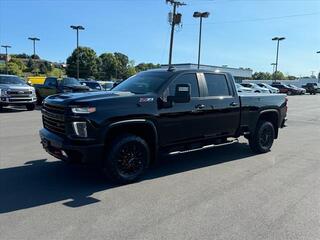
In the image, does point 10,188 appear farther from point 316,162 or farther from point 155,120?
point 316,162

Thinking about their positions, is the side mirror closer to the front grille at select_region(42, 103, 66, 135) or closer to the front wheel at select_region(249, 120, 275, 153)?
the front grille at select_region(42, 103, 66, 135)

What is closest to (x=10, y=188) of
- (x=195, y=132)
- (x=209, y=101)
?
(x=195, y=132)

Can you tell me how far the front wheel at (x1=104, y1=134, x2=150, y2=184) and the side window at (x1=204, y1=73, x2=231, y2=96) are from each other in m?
2.02

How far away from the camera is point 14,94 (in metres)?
18.4

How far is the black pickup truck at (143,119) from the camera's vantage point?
572 cm

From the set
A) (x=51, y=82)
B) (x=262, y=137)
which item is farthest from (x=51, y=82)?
(x=262, y=137)

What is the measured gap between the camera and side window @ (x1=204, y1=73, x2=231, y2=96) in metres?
7.56

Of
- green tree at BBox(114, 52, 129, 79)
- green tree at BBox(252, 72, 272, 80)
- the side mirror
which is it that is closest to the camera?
the side mirror

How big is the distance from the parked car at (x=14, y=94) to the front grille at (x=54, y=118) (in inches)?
502

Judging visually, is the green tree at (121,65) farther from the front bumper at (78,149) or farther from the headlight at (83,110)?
the headlight at (83,110)

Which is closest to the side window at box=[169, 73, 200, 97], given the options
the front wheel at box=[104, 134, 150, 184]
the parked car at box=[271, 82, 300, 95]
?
the front wheel at box=[104, 134, 150, 184]

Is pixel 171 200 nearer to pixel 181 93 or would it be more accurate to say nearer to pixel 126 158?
pixel 126 158

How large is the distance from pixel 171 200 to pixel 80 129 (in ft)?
5.59

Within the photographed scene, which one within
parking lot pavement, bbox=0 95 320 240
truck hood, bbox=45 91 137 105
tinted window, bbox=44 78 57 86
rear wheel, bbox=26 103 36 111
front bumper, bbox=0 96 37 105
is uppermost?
truck hood, bbox=45 91 137 105
